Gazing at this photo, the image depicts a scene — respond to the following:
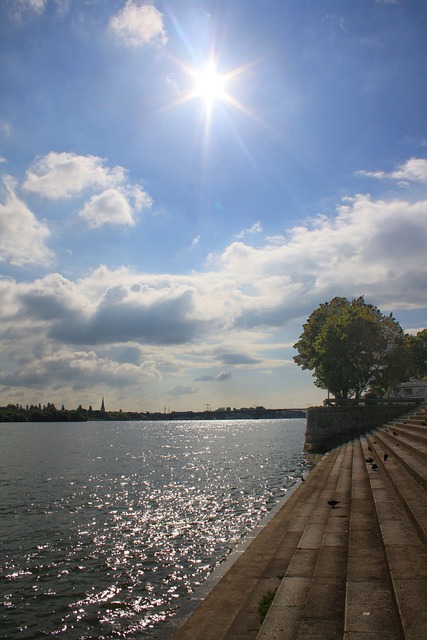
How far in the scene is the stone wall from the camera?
4744 centimetres

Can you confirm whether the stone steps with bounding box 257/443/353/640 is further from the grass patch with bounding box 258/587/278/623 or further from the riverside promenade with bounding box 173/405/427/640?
the grass patch with bounding box 258/587/278/623

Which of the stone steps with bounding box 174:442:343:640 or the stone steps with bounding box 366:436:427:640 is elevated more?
the stone steps with bounding box 366:436:427:640

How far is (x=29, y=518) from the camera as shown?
21.8m

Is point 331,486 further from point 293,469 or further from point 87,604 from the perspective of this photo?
point 293,469

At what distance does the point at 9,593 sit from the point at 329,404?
4641 centimetres

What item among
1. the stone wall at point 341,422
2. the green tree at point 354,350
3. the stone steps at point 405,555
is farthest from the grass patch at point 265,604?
the green tree at point 354,350

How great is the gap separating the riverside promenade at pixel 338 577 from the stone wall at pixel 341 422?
34.5 m

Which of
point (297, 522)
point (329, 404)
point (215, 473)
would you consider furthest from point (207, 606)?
point (329, 404)

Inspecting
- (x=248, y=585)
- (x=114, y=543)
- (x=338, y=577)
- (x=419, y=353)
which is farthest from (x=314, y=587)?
(x=419, y=353)

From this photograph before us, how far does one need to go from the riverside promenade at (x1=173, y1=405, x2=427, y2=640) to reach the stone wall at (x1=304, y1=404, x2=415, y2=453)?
1357 inches

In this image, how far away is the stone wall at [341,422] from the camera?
47438mm

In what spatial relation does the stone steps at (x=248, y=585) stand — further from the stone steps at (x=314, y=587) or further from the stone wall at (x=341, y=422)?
the stone wall at (x=341, y=422)

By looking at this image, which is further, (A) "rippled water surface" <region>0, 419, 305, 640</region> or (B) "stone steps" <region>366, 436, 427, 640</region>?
(A) "rippled water surface" <region>0, 419, 305, 640</region>

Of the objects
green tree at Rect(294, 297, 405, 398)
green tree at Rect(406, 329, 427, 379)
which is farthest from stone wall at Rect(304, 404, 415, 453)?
green tree at Rect(406, 329, 427, 379)
